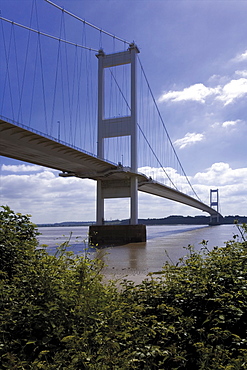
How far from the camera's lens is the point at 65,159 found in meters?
24.7

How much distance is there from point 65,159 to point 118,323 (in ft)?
73.9

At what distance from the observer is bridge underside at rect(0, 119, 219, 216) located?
1912 centimetres

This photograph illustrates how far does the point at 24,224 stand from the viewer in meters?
4.33

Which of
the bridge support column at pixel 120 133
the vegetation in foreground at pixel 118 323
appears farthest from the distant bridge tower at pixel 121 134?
the vegetation in foreground at pixel 118 323

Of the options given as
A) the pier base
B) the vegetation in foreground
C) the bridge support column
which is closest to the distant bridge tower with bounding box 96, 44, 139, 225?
the bridge support column

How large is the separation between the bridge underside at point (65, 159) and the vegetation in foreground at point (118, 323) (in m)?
15.0

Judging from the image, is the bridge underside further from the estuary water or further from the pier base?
the estuary water

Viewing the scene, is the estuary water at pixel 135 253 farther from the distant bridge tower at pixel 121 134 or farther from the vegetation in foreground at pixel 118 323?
the distant bridge tower at pixel 121 134

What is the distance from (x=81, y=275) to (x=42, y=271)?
335 millimetres

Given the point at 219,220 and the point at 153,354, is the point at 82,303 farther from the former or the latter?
the point at 219,220

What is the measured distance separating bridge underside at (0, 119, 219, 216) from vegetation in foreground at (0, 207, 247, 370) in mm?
15015

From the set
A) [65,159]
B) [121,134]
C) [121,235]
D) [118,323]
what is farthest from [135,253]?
[118,323]

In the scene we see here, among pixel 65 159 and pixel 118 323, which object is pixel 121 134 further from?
pixel 118 323

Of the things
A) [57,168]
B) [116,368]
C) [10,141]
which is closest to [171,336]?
[116,368]
